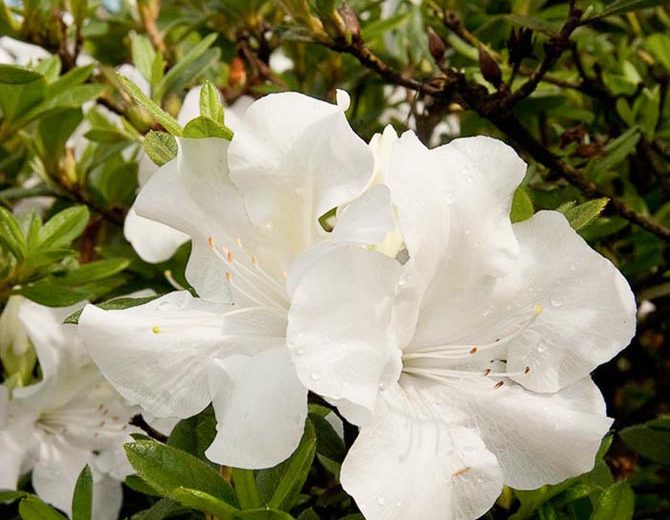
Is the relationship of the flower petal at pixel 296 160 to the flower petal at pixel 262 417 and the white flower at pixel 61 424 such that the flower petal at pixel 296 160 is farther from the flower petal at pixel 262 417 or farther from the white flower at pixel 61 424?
the white flower at pixel 61 424

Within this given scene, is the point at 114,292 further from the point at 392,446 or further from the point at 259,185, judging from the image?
the point at 392,446

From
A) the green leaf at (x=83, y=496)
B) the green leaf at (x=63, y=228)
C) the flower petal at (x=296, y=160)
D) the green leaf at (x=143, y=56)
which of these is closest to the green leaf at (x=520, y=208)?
the flower petal at (x=296, y=160)

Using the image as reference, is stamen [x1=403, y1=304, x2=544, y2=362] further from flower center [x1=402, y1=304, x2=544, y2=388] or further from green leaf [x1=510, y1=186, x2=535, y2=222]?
green leaf [x1=510, y1=186, x2=535, y2=222]

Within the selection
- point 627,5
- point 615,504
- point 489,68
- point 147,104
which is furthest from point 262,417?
point 627,5

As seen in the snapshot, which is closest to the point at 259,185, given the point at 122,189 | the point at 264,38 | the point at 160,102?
the point at 160,102

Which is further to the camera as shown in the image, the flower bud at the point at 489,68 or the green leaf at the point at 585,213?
the flower bud at the point at 489,68
